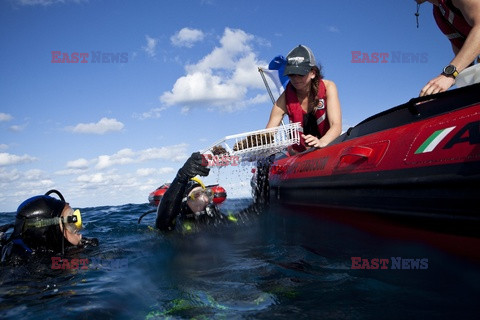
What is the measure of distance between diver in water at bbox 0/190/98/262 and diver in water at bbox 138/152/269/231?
3.89 feet

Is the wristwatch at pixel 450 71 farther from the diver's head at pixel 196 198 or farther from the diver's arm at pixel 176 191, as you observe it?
the diver's head at pixel 196 198

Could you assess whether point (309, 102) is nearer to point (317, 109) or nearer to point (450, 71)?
point (317, 109)

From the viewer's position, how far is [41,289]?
2.63 metres

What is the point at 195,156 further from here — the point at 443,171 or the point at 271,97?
the point at 271,97

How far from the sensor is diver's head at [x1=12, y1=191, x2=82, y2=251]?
3.20m

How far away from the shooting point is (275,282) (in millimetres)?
2576

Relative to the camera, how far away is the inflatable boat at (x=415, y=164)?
2.09 meters

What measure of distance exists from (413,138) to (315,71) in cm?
254

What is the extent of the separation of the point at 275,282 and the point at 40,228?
7.27ft

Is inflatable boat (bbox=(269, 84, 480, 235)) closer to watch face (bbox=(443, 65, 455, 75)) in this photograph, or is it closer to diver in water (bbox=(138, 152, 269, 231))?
watch face (bbox=(443, 65, 455, 75))

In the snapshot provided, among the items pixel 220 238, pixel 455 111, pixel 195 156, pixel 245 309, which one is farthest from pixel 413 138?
pixel 220 238

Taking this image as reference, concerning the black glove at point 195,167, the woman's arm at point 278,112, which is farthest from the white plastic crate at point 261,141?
the woman's arm at point 278,112

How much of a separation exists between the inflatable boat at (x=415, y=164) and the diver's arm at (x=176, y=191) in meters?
1.38

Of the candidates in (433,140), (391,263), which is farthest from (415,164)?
(391,263)
